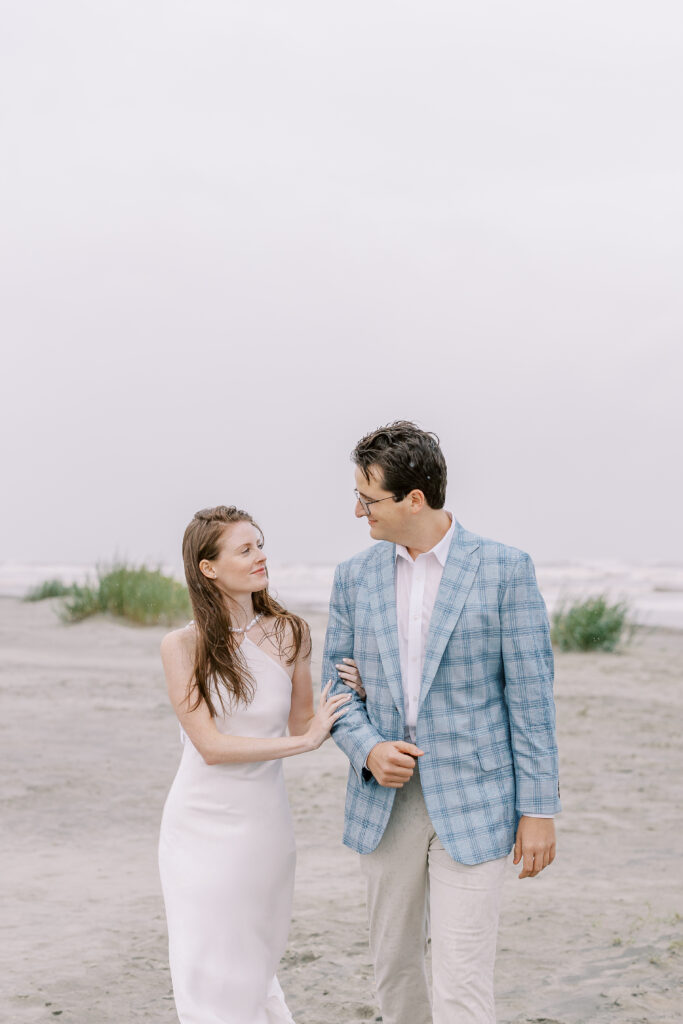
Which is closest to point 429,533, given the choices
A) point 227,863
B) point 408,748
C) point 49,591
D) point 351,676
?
point 351,676

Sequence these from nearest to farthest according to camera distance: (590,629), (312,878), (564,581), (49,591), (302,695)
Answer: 1. (302,695)
2. (312,878)
3. (590,629)
4. (49,591)
5. (564,581)

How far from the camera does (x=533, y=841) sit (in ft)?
9.32

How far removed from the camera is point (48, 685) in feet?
40.8

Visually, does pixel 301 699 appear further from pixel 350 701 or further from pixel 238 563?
pixel 238 563

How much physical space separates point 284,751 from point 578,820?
505cm

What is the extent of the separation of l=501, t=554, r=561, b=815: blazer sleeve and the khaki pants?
220 millimetres

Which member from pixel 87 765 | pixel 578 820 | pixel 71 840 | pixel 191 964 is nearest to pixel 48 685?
pixel 87 765

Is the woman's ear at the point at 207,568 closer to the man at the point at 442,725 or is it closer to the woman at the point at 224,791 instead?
the woman at the point at 224,791

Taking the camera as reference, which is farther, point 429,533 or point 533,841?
point 429,533

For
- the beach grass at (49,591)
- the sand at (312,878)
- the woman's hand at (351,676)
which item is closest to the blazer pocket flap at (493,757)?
the woman's hand at (351,676)

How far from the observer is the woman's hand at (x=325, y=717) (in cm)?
294

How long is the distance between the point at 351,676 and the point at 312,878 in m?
3.35

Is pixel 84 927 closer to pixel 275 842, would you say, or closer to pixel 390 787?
pixel 275 842

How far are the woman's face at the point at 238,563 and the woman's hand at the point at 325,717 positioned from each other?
37 cm
